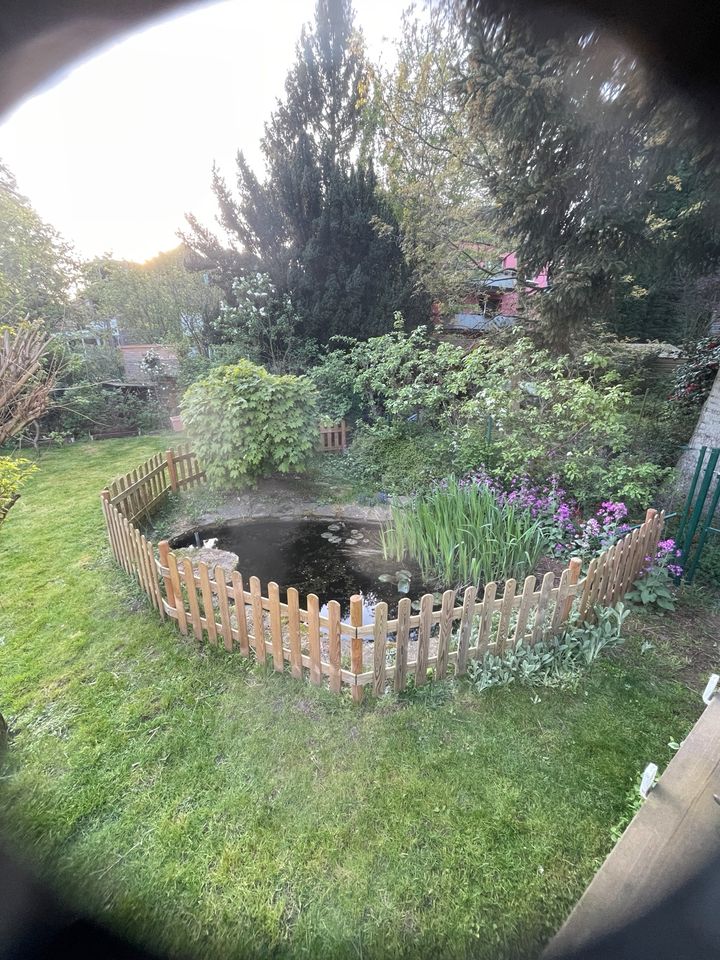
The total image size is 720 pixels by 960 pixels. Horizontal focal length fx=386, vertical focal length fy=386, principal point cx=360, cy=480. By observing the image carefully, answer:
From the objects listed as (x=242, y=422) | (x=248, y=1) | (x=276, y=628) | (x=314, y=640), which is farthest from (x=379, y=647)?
(x=242, y=422)

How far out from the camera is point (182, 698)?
7.74 ft

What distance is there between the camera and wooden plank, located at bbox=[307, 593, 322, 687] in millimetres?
2264

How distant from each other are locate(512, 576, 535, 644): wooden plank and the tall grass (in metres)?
0.77

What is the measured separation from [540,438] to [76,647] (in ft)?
15.1

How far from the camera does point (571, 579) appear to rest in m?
2.47

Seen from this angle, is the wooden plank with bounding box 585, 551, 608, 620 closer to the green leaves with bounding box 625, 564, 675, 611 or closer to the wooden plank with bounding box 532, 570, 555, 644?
the wooden plank with bounding box 532, 570, 555, 644

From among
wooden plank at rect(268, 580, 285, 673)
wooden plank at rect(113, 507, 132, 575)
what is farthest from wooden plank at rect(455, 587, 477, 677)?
wooden plank at rect(113, 507, 132, 575)

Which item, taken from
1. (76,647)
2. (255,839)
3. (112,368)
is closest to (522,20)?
(255,839)

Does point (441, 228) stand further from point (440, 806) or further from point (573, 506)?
point (440, 806)

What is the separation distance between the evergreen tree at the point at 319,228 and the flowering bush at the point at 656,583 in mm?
6395

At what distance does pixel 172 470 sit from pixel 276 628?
3.59 m

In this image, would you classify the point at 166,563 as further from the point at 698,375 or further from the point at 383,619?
the point at 698,375

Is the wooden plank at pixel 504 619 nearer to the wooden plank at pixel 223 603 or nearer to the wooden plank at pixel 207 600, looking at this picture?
the wooden plank at pixel 223 603

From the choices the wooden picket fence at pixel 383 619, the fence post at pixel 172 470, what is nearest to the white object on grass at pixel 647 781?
the wooden picket fence at pixel 383 619
